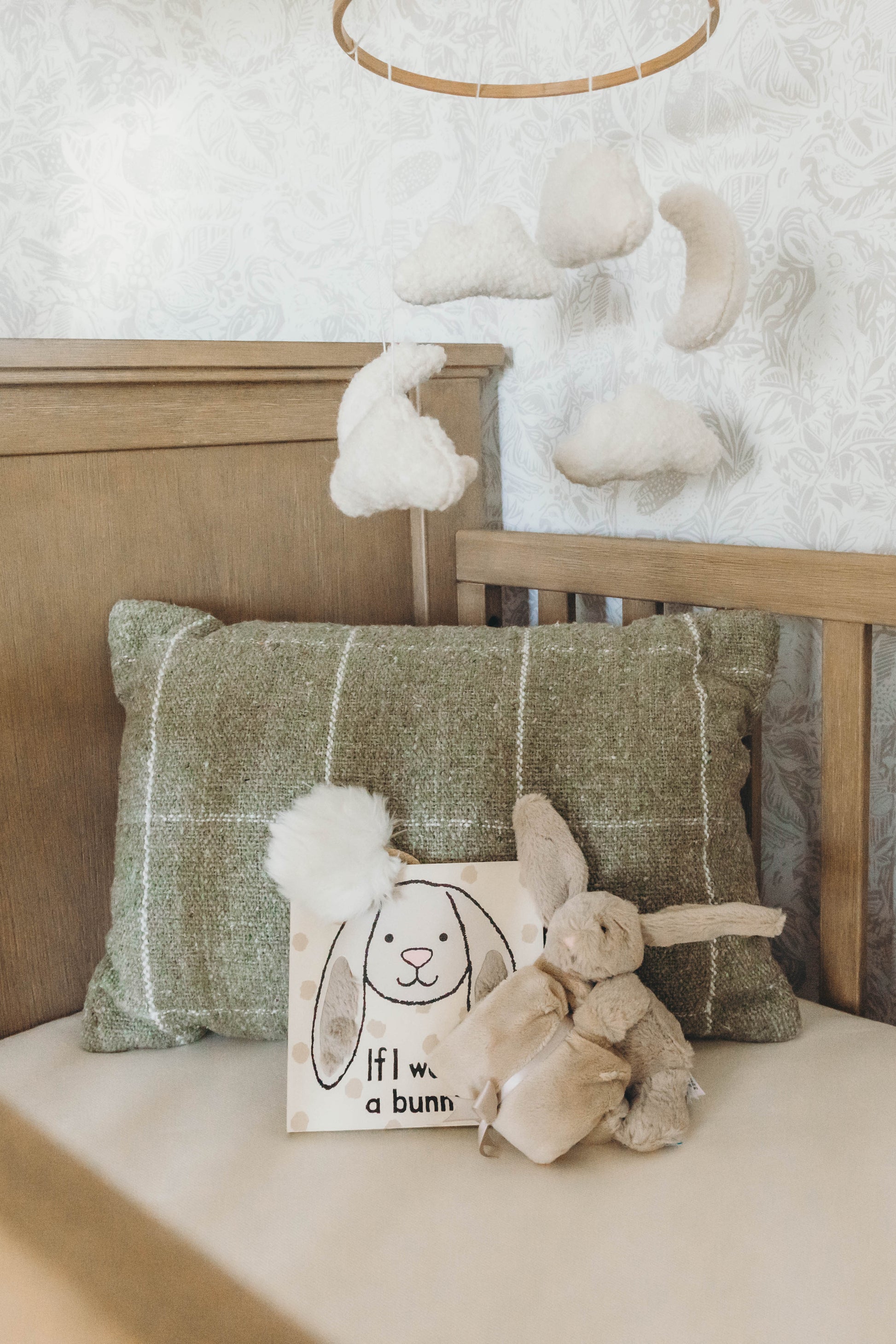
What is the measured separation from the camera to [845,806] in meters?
0.98

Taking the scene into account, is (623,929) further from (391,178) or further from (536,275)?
(391,178)

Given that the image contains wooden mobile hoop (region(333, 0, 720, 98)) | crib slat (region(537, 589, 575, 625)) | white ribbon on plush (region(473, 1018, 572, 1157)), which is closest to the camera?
white ribbon on plush (region(473, 1018, 572, 1157))

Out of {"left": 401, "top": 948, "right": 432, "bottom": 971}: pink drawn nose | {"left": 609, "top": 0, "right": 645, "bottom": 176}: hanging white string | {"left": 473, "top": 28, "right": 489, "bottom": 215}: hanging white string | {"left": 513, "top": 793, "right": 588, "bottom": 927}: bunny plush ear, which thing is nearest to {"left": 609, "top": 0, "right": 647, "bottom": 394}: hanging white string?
{"left": 609, "top": 0, "right": 645, "bottom": 176}: hanging white string

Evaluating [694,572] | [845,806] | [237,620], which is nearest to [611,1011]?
[845,806]

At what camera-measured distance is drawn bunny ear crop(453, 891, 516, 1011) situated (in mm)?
835

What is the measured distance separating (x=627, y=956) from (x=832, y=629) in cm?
40

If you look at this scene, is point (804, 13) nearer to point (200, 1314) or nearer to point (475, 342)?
point (475, 342)

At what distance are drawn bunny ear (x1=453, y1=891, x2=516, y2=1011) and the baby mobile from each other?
13.2 inches

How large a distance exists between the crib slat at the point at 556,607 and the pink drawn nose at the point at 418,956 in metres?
0.47

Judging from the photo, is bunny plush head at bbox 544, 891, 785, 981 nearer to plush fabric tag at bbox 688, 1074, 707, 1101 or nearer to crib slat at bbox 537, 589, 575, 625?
plush fabric tag at bbox 688, 1074, 707, 1101

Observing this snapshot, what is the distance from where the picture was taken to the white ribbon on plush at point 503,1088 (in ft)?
2.48

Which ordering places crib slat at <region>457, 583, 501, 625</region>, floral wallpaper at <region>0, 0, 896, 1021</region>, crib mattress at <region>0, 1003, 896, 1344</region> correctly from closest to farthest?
1. crib mattress at <region>0, 1003, 896, 1344</region>
2. floral wallpaper at <region>0, 0, 896, 1021</region>
3. crib slat at <region>457, 583, 501, 625</region>

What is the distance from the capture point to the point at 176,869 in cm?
89

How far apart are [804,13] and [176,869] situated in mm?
988
